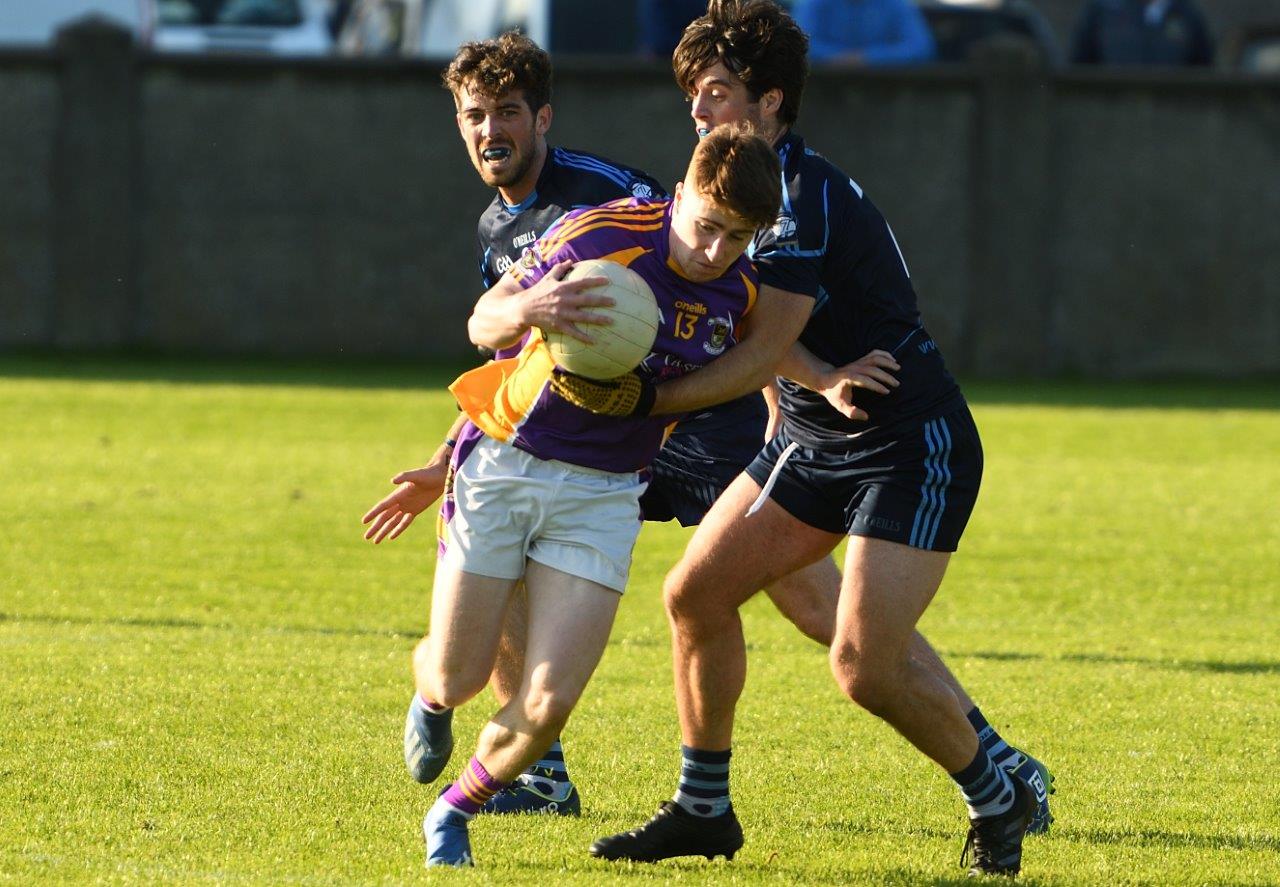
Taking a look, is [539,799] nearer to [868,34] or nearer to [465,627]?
[465,627]

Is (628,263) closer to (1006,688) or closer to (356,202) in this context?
(1006,688)

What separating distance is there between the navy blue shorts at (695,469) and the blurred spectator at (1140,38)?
51.3ft

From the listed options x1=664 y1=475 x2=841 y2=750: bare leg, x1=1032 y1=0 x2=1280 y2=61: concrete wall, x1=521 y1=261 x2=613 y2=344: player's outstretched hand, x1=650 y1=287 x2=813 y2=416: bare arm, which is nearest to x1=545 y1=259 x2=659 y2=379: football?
x1=521 y1=261 x2=613 y2=344: player's outstretched hand

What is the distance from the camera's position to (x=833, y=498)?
5.25 m

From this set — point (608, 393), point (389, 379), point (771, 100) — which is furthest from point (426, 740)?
point (389, 379)

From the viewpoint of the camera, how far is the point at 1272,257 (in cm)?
2025

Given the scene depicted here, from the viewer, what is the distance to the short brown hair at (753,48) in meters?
5.13

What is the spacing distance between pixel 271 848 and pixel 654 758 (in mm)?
1559

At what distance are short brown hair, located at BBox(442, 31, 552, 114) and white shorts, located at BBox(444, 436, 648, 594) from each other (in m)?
1.34

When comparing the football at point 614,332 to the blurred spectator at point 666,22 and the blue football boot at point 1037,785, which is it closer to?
the blue football boot at point 1037,785

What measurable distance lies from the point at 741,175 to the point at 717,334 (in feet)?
1.63

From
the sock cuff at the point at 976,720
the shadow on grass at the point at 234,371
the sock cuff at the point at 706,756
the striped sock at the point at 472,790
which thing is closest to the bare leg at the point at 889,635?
the sock cuff at the point at 706,756

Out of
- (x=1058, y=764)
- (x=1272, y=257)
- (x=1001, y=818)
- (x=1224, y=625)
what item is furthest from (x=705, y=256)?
(x=1272, y=257)

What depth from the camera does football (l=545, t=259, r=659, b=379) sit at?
15.3 ft
